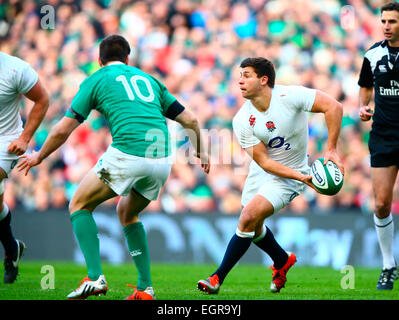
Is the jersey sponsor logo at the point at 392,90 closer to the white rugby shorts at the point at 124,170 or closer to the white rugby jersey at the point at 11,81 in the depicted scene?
the white rugby shorts at the point at 124,170

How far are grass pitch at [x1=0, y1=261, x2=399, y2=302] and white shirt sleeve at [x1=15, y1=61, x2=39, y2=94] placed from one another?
197cm

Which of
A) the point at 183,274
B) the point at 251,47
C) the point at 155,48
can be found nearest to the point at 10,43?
the point at 155,48

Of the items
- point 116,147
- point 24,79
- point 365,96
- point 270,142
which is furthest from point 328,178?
point 24,79

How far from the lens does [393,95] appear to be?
692 centimetres

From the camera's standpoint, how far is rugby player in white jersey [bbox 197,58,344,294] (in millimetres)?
6352

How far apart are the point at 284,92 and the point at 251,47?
738cm

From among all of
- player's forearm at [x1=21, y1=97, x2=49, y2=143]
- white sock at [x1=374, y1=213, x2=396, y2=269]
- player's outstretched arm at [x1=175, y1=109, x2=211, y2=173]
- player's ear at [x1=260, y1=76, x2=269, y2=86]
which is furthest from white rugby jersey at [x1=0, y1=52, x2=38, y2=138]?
white sock at [x1=374, y1=213, x2=396, y2=269]

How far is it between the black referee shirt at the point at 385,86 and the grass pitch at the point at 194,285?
1.66m

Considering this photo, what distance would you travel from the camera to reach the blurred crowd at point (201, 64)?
12094mm

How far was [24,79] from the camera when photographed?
6.73m

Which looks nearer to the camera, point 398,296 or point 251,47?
point 398,296

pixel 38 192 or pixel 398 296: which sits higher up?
pixel 38 192
